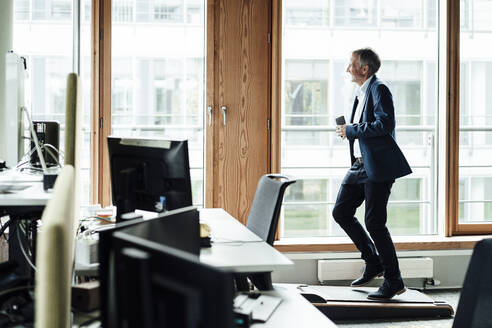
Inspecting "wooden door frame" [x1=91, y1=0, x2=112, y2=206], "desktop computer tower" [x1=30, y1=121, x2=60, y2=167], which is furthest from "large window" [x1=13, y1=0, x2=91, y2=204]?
"desktop computer tower" [x1=30, y1=121, x2=60, y2=167]

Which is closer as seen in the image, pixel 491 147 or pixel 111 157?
pixel 111 157

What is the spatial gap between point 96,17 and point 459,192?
2.90 metres

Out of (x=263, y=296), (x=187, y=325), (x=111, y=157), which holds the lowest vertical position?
(x=263, y=296)

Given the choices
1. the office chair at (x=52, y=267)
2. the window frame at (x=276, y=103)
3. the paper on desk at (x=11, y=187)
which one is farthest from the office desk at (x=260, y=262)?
the window frame at (x=276, y=103)

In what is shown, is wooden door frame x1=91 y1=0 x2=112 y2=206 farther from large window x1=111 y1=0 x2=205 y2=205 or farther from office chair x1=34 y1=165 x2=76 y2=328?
office chair x1=34 y1=165 x2=76 y2=328

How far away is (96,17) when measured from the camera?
3.49 m

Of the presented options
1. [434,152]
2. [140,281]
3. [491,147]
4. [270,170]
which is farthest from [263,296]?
[491,147]

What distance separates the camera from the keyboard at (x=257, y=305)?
4.60ft

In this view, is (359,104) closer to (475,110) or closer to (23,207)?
(475,110)

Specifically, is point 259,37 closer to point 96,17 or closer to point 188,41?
point 188,41

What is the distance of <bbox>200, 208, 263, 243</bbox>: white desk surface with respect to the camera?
2074mm

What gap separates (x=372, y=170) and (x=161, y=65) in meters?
1.70

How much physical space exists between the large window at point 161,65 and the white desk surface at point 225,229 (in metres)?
1.12

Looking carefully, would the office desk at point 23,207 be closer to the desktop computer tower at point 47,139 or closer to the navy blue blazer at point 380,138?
the desktop computer tower at point 47,139
